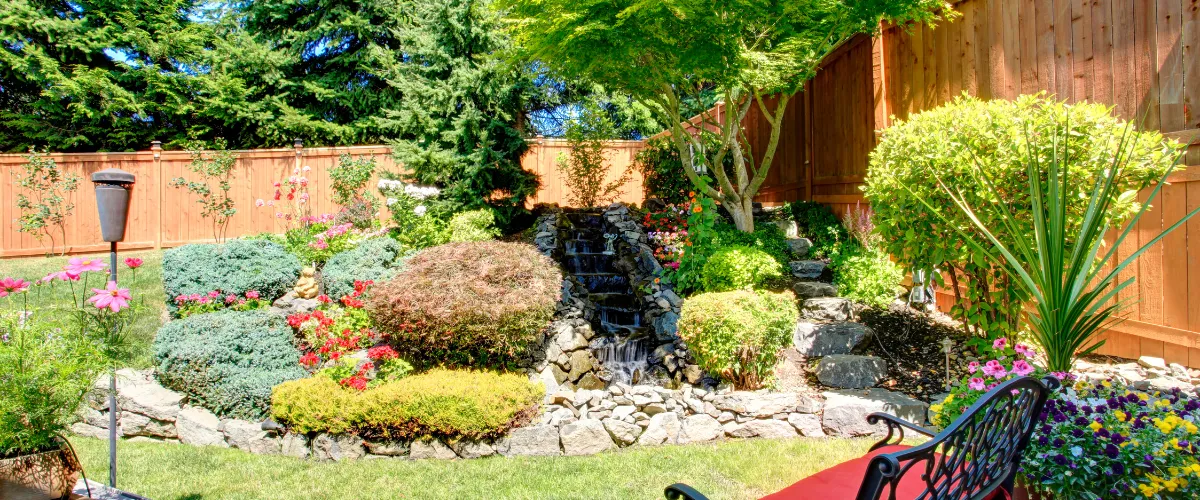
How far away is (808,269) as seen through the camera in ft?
22.8

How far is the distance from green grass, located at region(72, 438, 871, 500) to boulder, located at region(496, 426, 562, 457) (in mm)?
120

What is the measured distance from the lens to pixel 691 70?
19.7ft

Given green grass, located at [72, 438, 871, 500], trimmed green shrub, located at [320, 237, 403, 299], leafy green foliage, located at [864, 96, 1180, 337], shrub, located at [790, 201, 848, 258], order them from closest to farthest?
green grass, located at [72, 438, 871, 500]
leafy green foliage, located at [864, 96, 1180, 337]
trimmed green shrub, located at [320, 237, 403, 299]
shrub, located at [790, 201, 848, 258]

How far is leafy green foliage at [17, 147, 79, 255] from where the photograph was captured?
9438 millimetres

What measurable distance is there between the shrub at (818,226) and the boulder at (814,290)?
0.70 meters

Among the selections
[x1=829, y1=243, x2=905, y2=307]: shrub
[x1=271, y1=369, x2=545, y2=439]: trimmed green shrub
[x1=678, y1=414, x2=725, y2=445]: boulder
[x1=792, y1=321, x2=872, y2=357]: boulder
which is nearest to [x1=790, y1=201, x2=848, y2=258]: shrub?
[x1=829, y1=243, x2=905, y2=307]: shrub

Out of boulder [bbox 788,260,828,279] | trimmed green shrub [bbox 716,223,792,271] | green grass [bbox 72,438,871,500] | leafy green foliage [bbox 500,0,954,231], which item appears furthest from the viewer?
trimmed green shrub [bbox 716,223,792,271]

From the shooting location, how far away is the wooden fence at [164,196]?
980 centimetres

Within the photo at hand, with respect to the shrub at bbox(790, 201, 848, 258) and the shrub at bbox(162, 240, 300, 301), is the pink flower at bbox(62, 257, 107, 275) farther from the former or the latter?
the shrub at bbox(790, 201, 848, 258)

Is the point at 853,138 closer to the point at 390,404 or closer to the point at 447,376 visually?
the point at 447,376

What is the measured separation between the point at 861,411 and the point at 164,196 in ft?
38.2

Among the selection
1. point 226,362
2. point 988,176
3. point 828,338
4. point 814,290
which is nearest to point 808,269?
point 814,290

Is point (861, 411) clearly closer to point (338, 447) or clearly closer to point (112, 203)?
point (338, 447)

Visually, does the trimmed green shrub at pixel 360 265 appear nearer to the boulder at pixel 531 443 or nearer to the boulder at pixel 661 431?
the boulder at pixel 531 443
